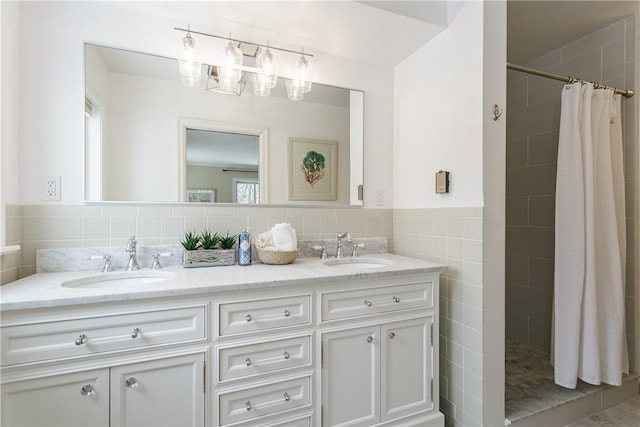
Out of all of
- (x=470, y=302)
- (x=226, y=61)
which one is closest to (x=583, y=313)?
(x=470, y=302)

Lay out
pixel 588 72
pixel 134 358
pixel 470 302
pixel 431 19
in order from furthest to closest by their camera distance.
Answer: pixel 588 72
pixel 431 19
pixel 470 302
pixel 134 358

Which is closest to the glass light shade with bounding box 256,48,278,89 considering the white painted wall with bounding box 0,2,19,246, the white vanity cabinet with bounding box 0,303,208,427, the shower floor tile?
the white painted wall with bounding box 0,2,19,246

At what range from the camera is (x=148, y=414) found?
3.61 ft

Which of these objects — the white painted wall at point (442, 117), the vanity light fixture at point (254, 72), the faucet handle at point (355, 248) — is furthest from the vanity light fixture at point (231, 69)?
the faucet handle at point (355, 248)

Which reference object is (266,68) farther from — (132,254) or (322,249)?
(132,254)

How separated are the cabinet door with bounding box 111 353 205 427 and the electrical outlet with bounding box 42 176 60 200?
87 cm

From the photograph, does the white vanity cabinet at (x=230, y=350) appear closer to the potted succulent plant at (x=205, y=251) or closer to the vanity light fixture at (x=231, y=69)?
the potted succulent plant at (x=205, y=251)

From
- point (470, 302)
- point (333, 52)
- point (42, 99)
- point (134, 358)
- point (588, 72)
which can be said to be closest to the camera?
point (134, 358)

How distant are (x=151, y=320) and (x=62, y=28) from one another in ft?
4.65

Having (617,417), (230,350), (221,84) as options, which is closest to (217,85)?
(221,84)

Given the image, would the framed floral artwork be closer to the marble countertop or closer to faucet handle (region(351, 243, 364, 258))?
faucet handle (region(351, 243, 364, 258))

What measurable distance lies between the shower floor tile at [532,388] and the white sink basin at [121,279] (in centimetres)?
181

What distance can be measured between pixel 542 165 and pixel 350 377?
A: 6.75ft

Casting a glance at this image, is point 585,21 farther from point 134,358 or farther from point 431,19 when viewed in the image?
point 134,358
